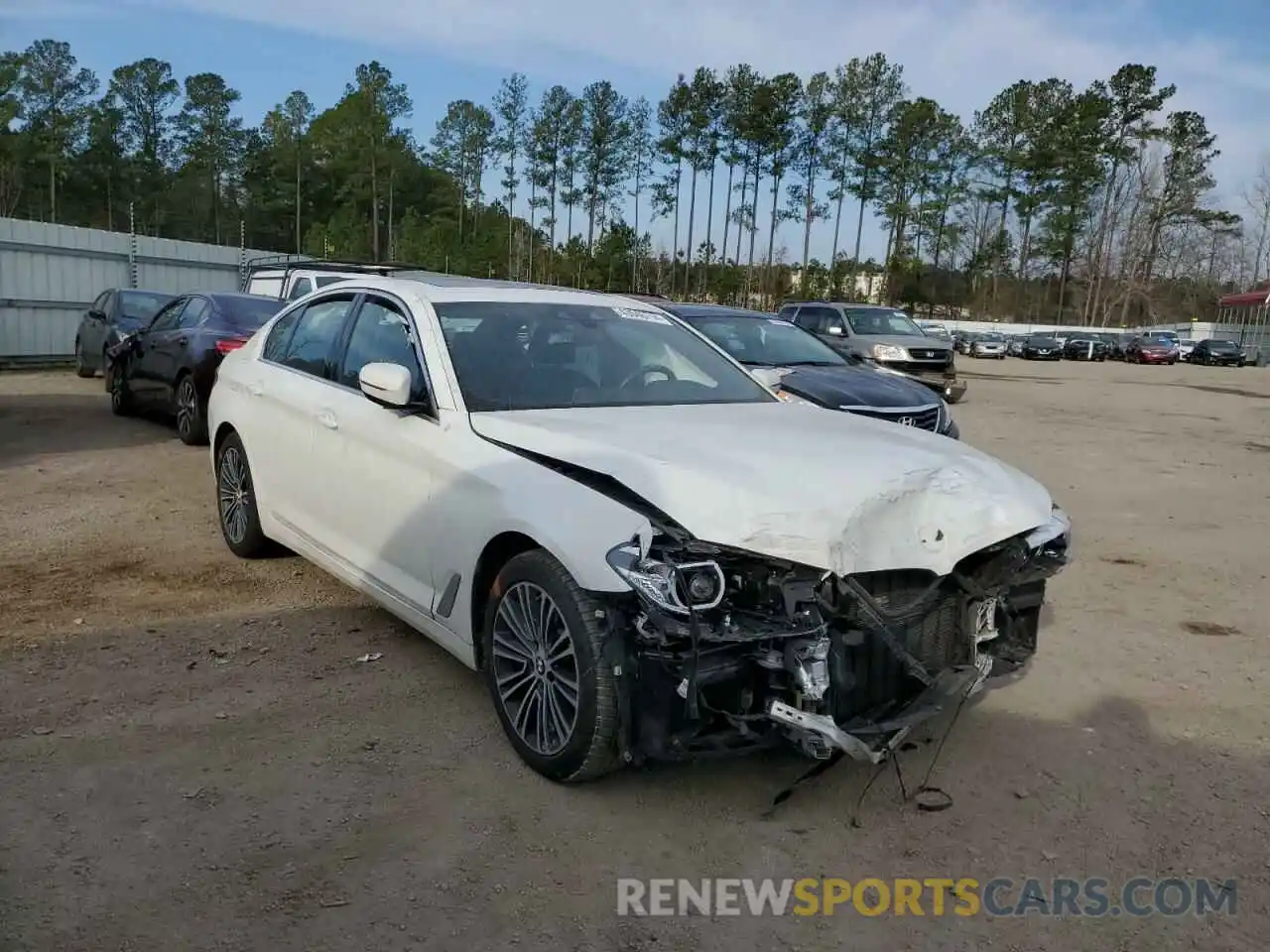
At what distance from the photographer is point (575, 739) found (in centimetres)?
321

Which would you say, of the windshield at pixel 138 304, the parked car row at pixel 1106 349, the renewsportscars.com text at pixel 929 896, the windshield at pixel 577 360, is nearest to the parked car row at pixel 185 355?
the windshield at pixel 138 304

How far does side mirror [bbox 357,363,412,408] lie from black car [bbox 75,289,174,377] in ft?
37.6

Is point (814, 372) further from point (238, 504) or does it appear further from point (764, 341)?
point (238, 504)

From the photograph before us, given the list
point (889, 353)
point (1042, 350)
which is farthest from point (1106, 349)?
point (889, 353)

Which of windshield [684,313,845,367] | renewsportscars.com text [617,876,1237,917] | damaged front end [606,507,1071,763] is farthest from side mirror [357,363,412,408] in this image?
windshield [684,313,845,367]

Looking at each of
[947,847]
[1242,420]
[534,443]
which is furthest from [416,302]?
[1242,420]

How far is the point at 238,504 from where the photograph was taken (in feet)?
19.1

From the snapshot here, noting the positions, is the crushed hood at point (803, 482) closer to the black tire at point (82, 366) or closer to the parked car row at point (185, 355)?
the parked car row at point (185, 355)

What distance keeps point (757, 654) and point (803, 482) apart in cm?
59

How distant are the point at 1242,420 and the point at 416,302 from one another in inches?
701

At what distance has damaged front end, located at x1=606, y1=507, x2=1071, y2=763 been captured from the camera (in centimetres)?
296

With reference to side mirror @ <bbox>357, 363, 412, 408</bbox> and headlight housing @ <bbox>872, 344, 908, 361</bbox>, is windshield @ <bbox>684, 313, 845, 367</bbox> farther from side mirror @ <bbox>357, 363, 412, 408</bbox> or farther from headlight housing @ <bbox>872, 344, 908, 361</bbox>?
headlight housing @ <bbox>872, 344, 908, 361</bbox>

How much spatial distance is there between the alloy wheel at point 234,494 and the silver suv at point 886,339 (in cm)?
1190

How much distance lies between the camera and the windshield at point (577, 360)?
4.14 meters
